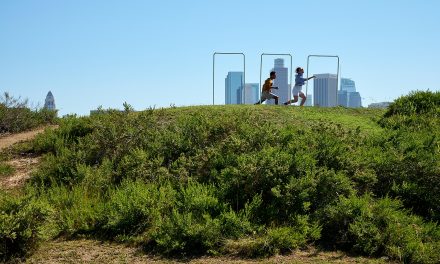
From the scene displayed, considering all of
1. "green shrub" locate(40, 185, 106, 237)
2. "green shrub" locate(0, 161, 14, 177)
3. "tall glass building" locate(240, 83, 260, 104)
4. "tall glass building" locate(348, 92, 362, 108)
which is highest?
"tall glass building" locate(240, 83, 260, 104)

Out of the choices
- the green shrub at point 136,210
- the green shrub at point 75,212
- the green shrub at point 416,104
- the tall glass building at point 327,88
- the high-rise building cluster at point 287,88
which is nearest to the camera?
the green shrub at point 136,210

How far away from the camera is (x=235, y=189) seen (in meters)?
7.97

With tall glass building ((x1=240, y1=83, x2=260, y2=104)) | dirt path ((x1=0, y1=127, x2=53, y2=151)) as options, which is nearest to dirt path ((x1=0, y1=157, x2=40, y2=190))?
dirt path ((x1=0, y1=127, x2=53, y2=151))

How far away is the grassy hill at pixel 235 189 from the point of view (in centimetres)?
668

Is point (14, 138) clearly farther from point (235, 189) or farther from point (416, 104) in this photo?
point (416, 104)

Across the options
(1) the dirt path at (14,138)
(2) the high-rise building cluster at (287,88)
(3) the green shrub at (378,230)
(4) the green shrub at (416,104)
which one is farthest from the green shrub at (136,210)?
(2) the high-rise building cluster at (287,88)

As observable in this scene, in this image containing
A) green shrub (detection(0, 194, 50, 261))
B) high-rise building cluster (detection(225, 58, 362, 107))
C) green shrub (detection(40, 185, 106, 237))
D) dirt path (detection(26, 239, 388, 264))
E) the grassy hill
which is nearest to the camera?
dirt path (detection(26, 239, 388, 264))

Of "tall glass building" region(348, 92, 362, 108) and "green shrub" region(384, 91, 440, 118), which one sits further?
"tall glass building" region(348, 92, 362, 108)

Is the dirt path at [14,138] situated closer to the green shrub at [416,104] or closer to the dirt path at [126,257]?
the dirt path at [126,257]

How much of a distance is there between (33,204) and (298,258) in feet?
11.4

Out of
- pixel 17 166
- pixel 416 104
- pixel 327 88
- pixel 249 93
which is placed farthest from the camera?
pixel 327 88

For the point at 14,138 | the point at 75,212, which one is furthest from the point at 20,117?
the point at 75,212

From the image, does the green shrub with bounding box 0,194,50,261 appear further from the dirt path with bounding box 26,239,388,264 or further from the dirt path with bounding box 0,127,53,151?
the dirt path with bounding box 0,127,53,151

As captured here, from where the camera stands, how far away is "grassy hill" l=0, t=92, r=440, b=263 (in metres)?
6.68
